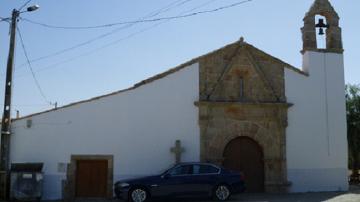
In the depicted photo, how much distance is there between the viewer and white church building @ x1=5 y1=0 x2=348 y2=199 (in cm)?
1756

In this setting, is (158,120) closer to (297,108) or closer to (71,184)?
(71,184)

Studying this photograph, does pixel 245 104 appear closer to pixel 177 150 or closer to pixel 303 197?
pixel 177 150

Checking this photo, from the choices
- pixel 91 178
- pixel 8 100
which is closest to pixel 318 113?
pixel 91 178

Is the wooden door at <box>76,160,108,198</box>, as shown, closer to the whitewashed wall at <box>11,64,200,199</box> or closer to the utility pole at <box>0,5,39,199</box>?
the whitewashed wall at <box>11,64,200,199</box>

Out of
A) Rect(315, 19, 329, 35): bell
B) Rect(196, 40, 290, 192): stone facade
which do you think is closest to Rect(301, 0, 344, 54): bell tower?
Rect(315, 19, 329, 35): bell

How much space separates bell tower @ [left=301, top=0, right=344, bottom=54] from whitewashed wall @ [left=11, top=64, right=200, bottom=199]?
5.02 meters

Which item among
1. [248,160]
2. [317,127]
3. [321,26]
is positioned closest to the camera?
[248,160]

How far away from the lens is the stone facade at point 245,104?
→ 1889 cm

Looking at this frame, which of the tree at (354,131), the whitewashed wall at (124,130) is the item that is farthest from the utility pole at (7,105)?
the tree at (354,131)

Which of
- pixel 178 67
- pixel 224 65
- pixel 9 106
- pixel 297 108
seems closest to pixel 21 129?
pixel 9 106

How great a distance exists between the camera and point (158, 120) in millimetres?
18359

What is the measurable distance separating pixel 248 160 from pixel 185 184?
4.08 m

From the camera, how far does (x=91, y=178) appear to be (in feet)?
58.6

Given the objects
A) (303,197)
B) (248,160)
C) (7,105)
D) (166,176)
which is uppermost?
(7,105)
